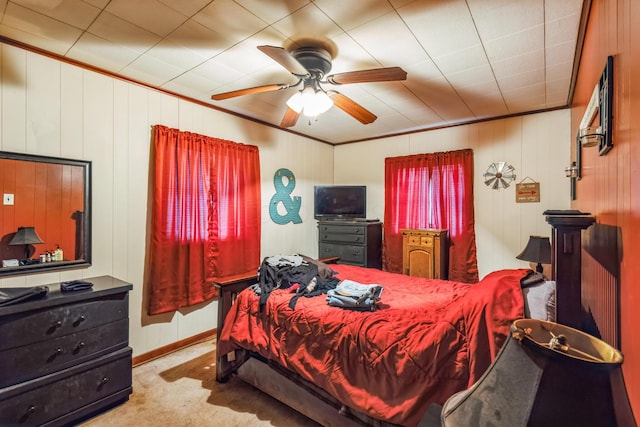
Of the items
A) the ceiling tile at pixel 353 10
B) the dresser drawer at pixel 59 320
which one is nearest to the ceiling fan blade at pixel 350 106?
the ceiling tile at pixel 353 10

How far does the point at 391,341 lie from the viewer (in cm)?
163

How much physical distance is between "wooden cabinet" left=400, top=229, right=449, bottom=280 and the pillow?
6.98 feet

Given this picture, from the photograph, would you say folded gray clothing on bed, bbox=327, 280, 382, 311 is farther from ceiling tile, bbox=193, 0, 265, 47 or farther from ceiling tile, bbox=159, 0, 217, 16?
ceiling tile, bbox=159, 0, 217, 16

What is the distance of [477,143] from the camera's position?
3.83 m

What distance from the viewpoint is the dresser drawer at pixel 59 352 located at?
1768 mm

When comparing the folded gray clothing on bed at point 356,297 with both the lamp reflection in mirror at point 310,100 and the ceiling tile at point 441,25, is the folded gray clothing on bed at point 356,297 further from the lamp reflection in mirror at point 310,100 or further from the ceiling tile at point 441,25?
the ceiling tile at point 441,25

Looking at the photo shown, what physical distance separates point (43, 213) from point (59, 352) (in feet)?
3.37

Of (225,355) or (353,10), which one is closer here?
(353,10)

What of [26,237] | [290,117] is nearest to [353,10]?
[290,117]

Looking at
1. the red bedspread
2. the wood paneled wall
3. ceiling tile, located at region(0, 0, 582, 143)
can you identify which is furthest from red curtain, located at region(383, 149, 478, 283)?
the wood paneled wall

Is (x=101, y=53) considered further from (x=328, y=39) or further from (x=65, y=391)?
(x=65, y=391)

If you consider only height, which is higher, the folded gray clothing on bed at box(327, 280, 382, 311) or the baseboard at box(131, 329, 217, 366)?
the folded gray clothing on bed at box(327, 280, 382, 311)

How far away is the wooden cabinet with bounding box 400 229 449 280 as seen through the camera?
3.76 metres

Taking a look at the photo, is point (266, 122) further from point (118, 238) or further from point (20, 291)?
point (20, 291)
